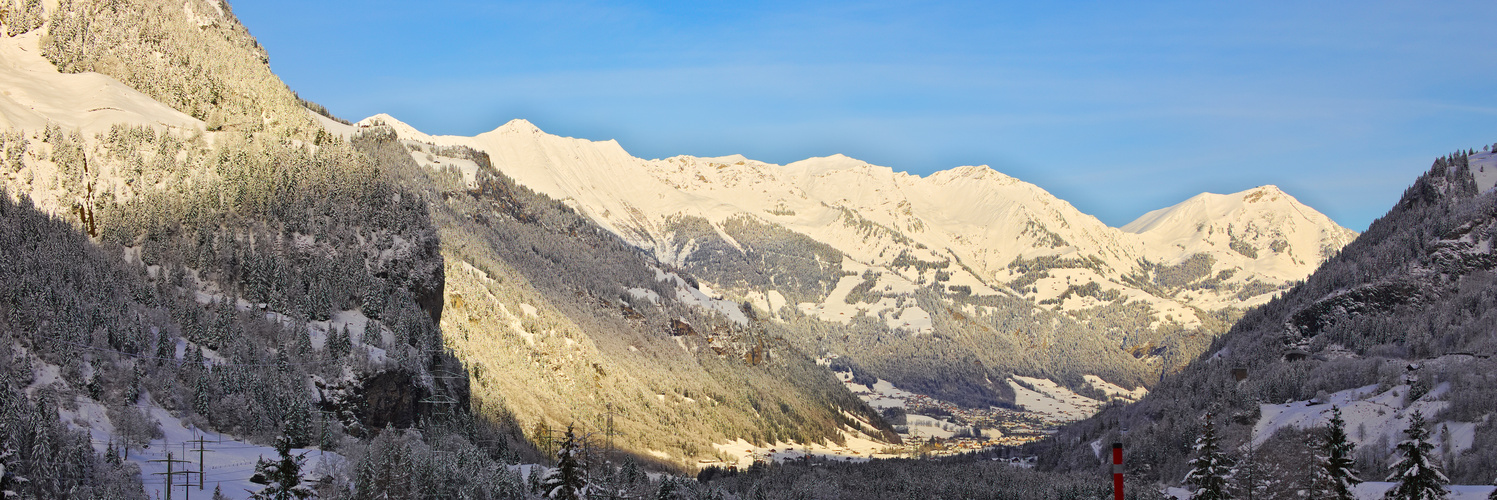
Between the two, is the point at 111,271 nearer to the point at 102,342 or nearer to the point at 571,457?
the point at 102,342

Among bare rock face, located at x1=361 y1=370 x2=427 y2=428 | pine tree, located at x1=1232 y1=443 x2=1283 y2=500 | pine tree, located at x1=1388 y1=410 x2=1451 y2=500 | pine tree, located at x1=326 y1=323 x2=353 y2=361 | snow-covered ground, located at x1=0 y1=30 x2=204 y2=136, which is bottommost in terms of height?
pine tree, located at x1=1232 y1=443 x2=1283 y2=500

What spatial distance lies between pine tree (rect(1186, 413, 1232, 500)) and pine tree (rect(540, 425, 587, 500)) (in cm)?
5086

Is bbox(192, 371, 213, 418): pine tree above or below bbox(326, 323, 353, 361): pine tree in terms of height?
below

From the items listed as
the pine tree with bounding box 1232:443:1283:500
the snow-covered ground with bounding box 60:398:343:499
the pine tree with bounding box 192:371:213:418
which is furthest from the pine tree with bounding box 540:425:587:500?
the pine tree with bounding box 1232:443:1283:500

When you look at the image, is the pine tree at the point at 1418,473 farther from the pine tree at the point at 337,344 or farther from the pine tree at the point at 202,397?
the pine tree at the point at 337,344

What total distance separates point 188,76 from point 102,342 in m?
75.8

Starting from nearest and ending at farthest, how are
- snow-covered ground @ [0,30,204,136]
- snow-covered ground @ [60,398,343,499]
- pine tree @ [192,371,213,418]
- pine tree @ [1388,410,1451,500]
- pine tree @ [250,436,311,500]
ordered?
pine tree @ [250,436,311,500] → pine tree @ [1388,410,1451,500] → snow-covered ground @ [60,398,343,499] → pine tree @ [192,371,213,418] → snow-covered ground @ [0,30,204,136]

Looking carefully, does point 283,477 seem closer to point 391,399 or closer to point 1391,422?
point 391,399

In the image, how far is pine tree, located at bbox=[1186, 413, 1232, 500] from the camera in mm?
100000

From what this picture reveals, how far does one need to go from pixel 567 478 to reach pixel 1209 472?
52.9 m

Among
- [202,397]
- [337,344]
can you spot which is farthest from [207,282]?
[202,397]

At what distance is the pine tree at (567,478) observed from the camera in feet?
362

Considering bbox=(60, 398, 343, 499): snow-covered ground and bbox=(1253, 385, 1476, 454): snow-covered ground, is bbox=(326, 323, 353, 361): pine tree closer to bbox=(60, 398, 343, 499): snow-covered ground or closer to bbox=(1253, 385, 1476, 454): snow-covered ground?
bbox=(60, 398, 343, 499): snow-covered ground

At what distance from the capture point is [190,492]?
100 meters
